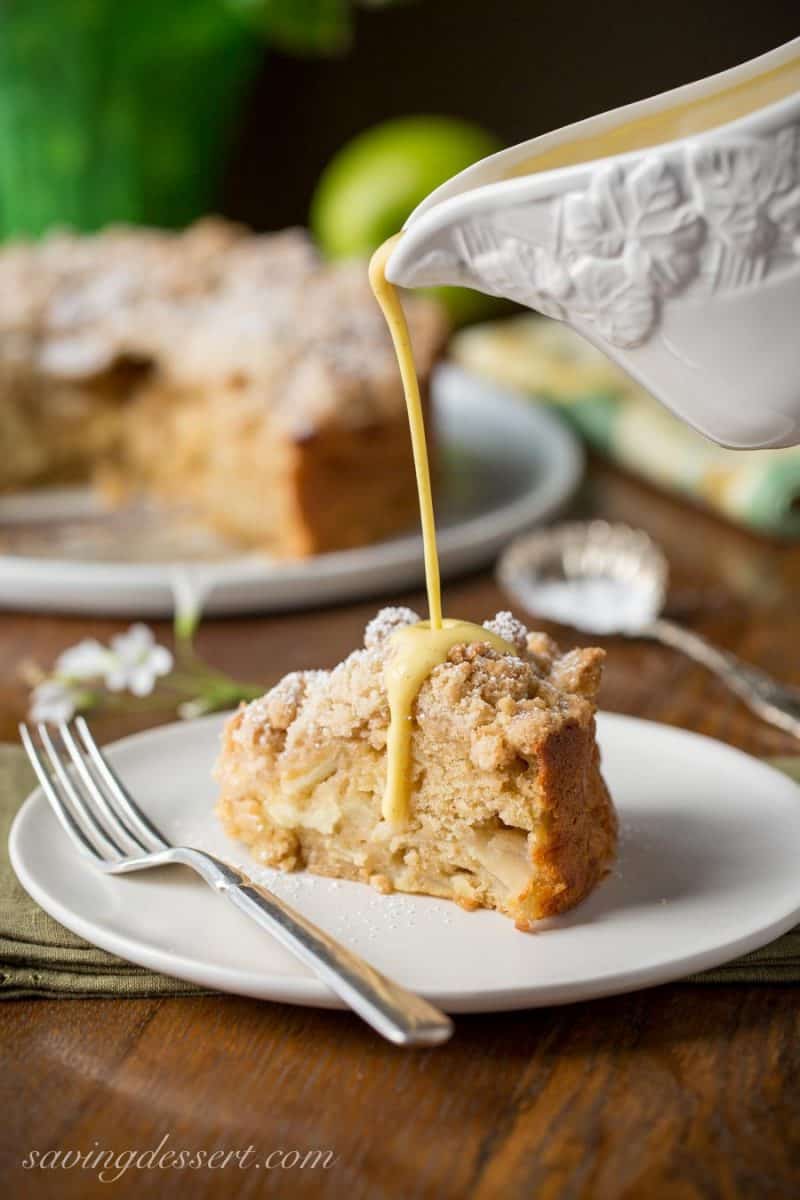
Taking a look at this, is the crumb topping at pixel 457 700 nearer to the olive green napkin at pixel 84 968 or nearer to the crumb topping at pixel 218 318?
the olive green napkin at pixel 84 968

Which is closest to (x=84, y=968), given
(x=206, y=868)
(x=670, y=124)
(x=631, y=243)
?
(x=206, y=868)

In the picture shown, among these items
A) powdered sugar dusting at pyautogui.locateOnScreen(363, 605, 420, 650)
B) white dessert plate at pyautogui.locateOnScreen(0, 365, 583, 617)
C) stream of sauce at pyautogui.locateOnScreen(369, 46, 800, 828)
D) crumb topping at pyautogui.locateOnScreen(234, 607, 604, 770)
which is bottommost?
white dessert plate at pyautogui.locateOnScreen(0, 365, 583, 617)

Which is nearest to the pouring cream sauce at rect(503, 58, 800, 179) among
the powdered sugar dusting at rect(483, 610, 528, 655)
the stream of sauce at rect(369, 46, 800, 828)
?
the stream of sauce at rect(369, 46, 800, 828)

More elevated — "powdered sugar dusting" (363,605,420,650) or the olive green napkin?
"powdered sugar dusting" (363,605,420,650)

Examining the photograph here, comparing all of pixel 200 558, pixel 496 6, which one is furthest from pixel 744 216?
pixel 496 6

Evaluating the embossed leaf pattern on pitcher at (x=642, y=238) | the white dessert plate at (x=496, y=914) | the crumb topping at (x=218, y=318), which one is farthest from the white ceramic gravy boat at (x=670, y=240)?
the crumb topping at (x=218, y=318)

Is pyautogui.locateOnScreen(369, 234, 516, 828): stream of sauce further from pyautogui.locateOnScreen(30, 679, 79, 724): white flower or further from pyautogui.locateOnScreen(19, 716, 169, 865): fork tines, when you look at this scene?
pyautogui.locateOnScreen(30, 679, 79, 724): white flower

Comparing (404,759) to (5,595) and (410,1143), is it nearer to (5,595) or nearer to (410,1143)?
(410,1143)

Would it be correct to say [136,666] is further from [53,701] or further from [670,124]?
[670,124]
